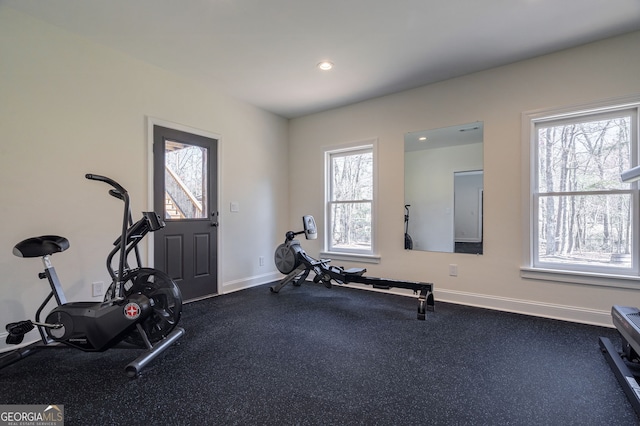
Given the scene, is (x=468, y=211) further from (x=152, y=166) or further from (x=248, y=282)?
(x=152, y=166)

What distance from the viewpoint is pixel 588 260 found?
2855 mm

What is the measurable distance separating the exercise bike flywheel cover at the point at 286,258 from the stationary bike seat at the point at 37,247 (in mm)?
2294

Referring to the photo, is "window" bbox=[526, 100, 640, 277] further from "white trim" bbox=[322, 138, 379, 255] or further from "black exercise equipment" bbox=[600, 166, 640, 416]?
"white trim" bbox=[322, 138, 379, 255]

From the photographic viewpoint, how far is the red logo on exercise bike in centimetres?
197

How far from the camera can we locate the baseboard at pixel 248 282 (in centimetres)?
394

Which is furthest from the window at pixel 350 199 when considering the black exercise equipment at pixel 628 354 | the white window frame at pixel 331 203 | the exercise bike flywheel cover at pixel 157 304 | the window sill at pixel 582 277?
the exercise bike flywheel cover at pixel 157 304

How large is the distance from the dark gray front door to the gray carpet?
802mm

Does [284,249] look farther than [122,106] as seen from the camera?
Yes

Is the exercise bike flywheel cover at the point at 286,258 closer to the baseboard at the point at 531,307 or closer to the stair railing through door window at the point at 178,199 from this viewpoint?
the stair railing through door window at the point at 178,199

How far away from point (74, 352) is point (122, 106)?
2.24 metres

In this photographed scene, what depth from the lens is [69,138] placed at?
259cm

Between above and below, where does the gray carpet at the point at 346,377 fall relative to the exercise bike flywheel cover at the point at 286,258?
below

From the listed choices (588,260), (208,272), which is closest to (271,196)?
(208,272)

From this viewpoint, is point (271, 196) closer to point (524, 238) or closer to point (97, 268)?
point (97, 268)
